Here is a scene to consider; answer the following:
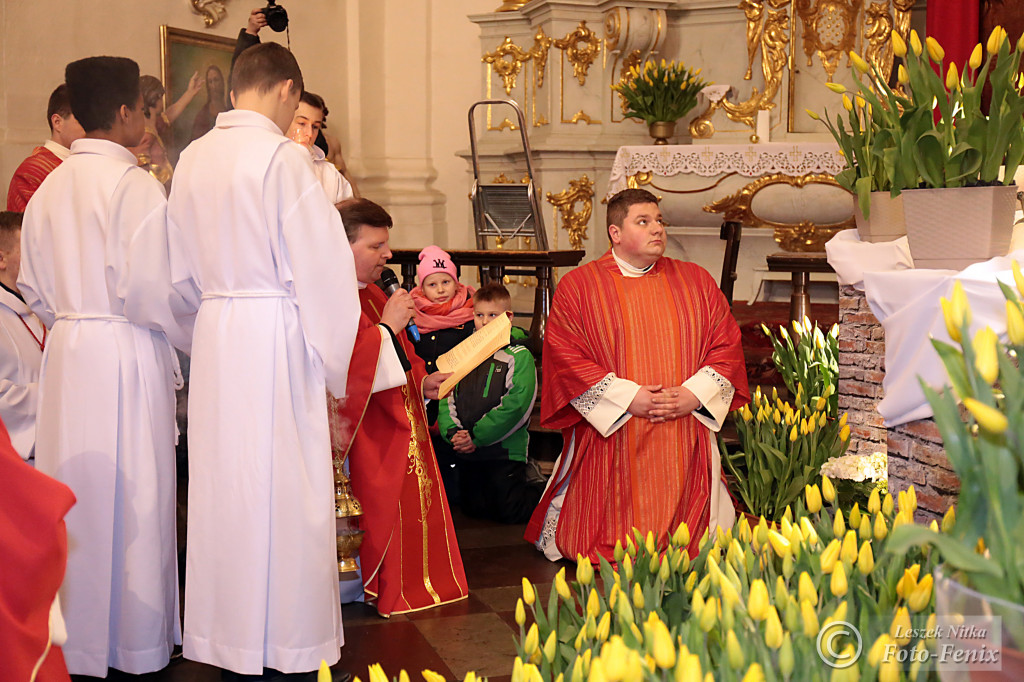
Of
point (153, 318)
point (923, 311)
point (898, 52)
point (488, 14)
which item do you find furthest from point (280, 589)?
point (488, 14)

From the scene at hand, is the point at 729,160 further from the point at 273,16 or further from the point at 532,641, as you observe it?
the point at 532,641

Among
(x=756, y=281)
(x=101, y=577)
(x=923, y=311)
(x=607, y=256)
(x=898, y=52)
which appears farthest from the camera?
(x=756, y=281)

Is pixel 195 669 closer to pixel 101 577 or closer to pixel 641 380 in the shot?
pixel 101 577

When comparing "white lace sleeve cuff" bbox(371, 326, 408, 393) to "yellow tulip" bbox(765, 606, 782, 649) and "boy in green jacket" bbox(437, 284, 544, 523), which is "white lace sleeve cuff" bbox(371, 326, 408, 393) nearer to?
"boy in green jacket" bbox(437, 284, 544, 523)

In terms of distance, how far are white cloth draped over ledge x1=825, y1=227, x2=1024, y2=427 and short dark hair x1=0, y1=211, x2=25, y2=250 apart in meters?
3.28

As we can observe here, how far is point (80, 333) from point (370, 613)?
1.49 m

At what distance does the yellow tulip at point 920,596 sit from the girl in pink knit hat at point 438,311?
3.81 m

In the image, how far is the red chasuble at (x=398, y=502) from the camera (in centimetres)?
400

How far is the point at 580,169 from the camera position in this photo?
9422mm

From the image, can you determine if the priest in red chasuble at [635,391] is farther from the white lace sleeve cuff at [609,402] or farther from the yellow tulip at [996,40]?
the yellow tulip at [996,40]

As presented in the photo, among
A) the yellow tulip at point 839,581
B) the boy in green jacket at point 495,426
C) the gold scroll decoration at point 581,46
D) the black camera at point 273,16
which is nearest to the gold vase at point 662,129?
the gold scroll decoration at point 581,46

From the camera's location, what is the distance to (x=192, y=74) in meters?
8.59

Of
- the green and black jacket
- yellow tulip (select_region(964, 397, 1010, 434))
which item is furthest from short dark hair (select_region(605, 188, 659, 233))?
yellow tulip (select_region(964, 397, 1010, 434))

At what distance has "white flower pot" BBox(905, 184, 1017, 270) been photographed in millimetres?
2602
